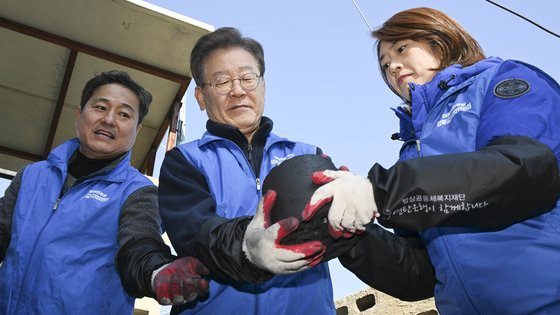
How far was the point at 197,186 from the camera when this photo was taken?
250 cm

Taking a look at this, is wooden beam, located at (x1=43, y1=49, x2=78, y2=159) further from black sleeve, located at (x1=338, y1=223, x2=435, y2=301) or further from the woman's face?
black sleeve, located at (x1=338, y1=223, x2=435, y2=301)

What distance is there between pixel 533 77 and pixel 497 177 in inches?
20.7

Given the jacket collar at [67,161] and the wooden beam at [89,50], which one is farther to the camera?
the wooden beam at [89,50]

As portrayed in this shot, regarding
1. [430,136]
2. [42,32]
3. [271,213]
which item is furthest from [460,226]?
[42,32]

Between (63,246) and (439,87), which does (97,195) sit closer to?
(63,246)

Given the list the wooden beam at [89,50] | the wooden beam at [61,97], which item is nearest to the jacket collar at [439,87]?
the wooden beam at [89,50]

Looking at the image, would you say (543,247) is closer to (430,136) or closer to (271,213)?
(430,136)

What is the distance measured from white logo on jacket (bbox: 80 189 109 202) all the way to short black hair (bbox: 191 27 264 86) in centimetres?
76

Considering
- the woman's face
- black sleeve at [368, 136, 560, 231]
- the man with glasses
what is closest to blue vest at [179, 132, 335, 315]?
the man with glasses

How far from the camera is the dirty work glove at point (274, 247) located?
1936 mm

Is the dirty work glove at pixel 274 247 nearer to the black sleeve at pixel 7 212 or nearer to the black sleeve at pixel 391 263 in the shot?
the black sleeve at pixel 391 263

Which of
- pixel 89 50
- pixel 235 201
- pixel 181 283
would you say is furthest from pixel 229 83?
pixel 89 50

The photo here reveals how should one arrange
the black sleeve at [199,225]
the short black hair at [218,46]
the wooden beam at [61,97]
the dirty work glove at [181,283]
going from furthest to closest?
the wooden beam at [61,97], the short black hair at [218,46], the dirty work glove at [181,283], the black sleeve at [199,225]

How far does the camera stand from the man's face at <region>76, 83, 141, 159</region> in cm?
341
